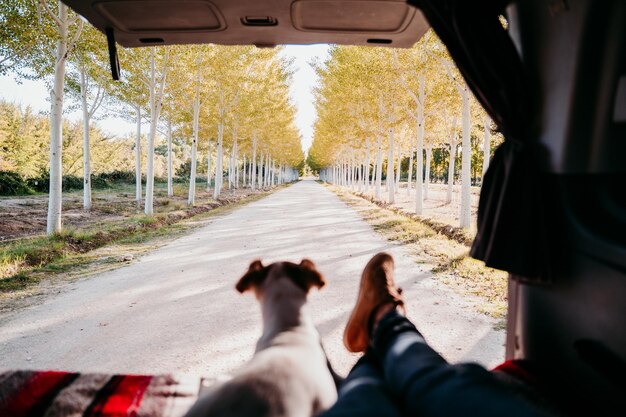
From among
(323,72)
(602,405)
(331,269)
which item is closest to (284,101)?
(323,72)

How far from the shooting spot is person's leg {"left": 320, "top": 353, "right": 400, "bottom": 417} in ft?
4.63

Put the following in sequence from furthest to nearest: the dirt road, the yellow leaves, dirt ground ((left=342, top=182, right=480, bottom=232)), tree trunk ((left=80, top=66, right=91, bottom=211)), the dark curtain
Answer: tree trunk ((left=80, top=66, right=91, bottom=211)) < dirt ground ((left=342, top=182, right=480, bottom=232)) < the yellow leaves < the dirt road < the dark curtain

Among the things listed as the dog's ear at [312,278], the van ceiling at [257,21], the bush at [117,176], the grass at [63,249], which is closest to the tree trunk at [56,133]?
the grass at [63,249]

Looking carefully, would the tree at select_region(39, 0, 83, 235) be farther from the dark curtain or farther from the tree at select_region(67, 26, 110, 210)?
the dark curtain

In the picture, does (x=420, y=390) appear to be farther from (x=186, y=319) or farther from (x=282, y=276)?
(x=186, y=319)

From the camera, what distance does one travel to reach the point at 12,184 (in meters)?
26.2

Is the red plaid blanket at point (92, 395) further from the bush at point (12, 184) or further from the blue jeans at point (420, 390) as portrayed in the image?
the bush at point (12, 184)

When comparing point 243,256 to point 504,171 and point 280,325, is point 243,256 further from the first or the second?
point 504,171

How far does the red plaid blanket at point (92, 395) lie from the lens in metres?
2.06

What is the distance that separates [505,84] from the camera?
188 cm

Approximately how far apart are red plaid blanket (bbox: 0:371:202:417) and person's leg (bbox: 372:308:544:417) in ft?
4.50

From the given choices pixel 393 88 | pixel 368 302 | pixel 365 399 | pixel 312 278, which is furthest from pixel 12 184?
pixel 365 399

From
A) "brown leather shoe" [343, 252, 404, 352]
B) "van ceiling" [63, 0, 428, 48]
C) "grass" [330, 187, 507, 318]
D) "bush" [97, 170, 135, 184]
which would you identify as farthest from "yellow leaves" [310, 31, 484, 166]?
"bush" [97, 170, 135, 184]

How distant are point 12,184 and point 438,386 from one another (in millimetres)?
34392
